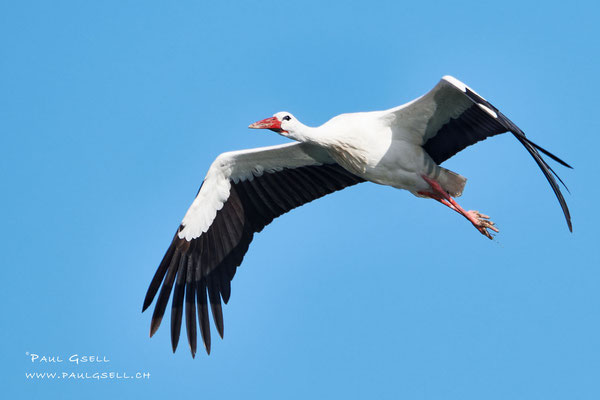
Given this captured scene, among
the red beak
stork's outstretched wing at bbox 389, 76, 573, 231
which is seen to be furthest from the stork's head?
stork's outstretched wing at bbox 389, 76, 573, 231

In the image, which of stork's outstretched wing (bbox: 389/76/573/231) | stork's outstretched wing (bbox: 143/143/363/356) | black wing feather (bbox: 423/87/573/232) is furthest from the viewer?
stork's outstretched wing (bbox: 143/143/363/356)

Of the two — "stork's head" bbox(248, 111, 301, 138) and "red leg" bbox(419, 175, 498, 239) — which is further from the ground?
"stork's head" bbox(248, 111, 301, 138)

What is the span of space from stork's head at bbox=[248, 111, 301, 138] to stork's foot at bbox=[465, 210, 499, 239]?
221 centimetres

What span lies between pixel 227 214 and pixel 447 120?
2.97 meters

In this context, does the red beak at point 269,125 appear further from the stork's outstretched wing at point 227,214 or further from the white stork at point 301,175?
the stork's outstretched wing at point 227,214

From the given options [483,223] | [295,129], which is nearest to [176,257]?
[295,129]

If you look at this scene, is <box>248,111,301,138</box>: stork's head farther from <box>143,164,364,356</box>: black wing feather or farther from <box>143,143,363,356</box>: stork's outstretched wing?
<box>143,164,364,356</box>: black wing feather

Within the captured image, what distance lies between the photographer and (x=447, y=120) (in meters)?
10.2

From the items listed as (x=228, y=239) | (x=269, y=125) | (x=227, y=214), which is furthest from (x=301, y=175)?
(x=269, y=125)

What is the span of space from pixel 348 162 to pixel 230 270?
213cm

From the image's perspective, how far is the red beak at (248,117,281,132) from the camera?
10.1 meters

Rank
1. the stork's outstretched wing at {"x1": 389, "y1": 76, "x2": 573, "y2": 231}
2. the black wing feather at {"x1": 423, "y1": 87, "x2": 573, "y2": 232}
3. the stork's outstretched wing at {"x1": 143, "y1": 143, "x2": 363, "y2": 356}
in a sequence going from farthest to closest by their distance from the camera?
the stork's outstretched wing at {"x1": 143, "y1": 143, "x2": 363, "y2": 356} < the stork's outstretched wing at {"x1": 389, "y1": 76, "x2": 573, "y2": 231} < the black wing feather at {"x1": 423, "y1": 87, "x2": 573, "y2": 232}

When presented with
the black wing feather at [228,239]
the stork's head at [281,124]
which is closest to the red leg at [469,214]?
the black wing feather at [228,239]

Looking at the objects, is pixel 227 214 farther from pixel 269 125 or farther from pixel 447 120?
pixel 447 120
